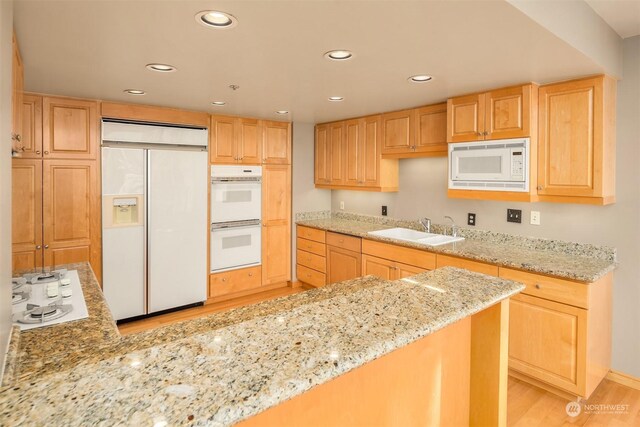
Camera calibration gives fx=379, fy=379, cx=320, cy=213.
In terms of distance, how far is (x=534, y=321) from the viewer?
101 inches

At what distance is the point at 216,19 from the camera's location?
5.58 ft

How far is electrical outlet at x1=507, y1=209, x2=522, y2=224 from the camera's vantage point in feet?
10.4

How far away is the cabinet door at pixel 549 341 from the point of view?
2.38 metres

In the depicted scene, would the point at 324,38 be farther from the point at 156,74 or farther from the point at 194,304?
the point at 194,304

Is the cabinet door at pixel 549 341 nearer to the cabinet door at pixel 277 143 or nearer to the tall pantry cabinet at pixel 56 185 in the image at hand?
the cabinet door at pixel 277 143

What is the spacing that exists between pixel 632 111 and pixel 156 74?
10.6 ft

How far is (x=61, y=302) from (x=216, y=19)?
1.55 metres

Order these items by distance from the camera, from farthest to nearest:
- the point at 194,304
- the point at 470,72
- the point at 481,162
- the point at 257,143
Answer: the point at 257,143 < the point at 194,304 < the point at 481,162 < the point at 470,72

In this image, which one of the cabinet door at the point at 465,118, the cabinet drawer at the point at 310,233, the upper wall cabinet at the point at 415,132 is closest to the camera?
the cabinet door at the point at 465,118

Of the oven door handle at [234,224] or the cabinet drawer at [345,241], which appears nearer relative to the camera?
the cabinet drawer at [345,241]

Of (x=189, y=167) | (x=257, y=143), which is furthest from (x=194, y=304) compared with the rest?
(x=257, y=143)

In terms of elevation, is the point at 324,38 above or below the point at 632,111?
above

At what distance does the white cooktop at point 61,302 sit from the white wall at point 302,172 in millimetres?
2886

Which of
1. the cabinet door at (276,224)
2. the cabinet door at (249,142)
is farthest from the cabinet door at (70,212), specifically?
the cabinet door at (276,224)
